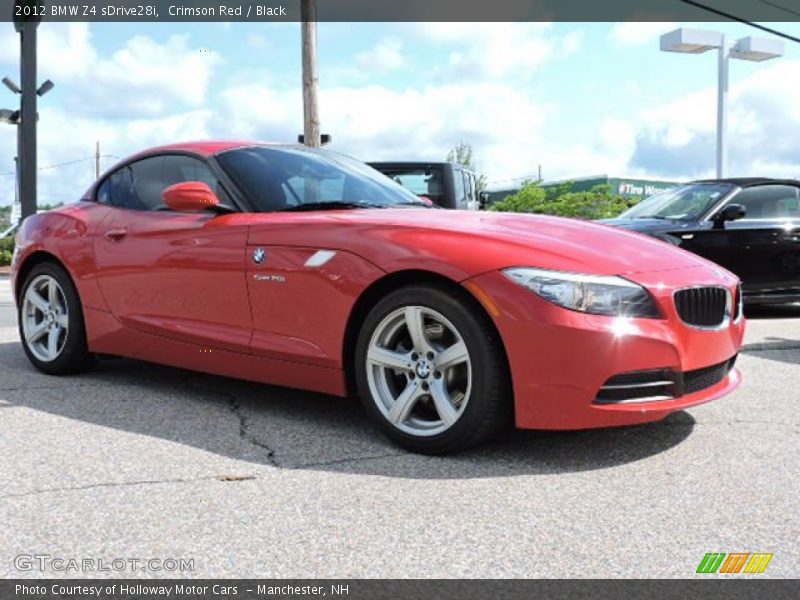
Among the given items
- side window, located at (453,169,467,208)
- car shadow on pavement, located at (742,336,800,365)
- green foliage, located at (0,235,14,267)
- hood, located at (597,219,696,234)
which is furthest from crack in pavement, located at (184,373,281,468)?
green foliage, located at (0,235,14,267)

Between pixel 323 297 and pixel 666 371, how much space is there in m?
1.49

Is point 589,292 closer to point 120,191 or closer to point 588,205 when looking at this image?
point 120,191

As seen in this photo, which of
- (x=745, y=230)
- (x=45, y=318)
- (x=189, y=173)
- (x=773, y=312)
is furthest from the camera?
(x=773, y=312)

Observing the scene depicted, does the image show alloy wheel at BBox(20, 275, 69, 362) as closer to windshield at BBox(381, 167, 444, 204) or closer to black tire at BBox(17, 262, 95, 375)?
black tire at BBox(17, 262, 95, 375)

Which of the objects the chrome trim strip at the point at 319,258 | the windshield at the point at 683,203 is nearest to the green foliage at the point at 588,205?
the windshield at the point at 683,203

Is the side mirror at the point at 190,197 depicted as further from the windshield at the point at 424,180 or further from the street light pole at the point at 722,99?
the street light pole at the point at 722,99

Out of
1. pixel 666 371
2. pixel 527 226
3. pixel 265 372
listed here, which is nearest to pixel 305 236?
pixel 265 372

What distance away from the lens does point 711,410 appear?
443cm

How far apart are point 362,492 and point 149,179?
2.72m

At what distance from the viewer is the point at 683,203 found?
370 inches

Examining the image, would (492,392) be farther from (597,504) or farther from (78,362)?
(78,362)

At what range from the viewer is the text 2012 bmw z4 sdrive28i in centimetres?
336

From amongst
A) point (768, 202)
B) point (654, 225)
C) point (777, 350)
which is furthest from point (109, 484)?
point (768, 202)
